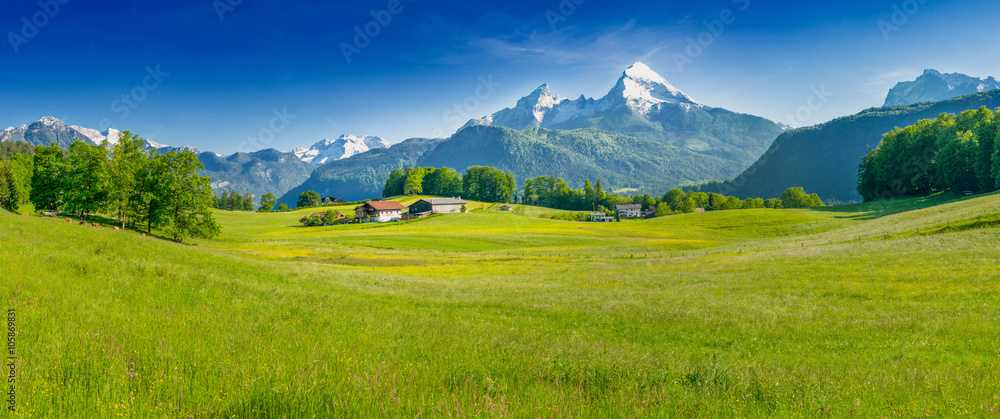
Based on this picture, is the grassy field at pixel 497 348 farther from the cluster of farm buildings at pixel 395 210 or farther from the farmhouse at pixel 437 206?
the cluster of farm buildings at pixel 395 210

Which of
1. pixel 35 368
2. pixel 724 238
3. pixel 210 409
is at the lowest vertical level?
pixel 724 238

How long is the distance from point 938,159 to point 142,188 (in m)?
152

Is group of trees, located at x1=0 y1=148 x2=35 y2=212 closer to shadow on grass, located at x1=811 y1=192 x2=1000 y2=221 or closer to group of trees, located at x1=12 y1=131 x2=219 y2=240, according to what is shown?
group of trees, located at x1=12 y1=131 x2=219 y2=240

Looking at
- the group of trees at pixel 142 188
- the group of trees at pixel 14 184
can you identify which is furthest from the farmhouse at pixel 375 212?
the group of trees at pixel 142 188

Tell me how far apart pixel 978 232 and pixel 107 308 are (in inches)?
2024

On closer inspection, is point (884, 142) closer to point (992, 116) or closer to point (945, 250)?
point (992, 116)

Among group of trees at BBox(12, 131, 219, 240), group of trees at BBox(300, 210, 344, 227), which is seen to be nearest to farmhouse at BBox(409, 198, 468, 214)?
group of trees at BBox(300, 210, 344, 227)

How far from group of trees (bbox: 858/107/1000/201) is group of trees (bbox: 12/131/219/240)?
133m

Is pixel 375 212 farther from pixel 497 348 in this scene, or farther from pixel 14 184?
pixel 497 348

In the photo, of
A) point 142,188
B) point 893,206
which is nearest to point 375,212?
point 142,188

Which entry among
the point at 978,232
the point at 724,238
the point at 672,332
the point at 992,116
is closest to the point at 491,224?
the point at 724,238

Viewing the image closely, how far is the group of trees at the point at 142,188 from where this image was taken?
57.3 meters

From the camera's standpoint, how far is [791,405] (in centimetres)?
564

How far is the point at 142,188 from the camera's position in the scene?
2306 inches
